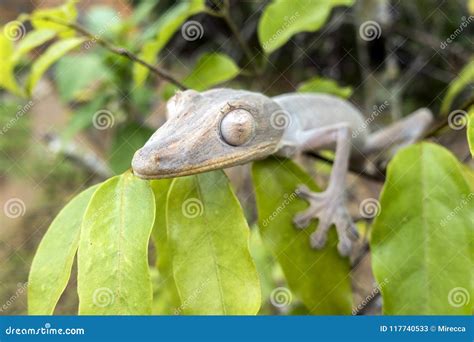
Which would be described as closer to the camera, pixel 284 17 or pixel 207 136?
pixel 207 136

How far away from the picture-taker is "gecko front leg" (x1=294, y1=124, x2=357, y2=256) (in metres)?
1.55

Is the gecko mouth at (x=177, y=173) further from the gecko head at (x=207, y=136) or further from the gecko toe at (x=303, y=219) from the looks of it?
the gecko toe at (x=303, y=219)

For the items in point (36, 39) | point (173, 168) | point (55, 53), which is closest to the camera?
point (173, 168)

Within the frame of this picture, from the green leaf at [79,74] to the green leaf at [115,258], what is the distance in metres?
1.37

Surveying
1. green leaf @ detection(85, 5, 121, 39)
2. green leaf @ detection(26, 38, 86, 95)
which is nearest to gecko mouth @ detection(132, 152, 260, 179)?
green leaf @ detection(26, 38, 86, 95)

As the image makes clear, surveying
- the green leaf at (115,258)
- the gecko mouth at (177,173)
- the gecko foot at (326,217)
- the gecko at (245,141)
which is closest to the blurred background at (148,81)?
the gecko at (245,141)

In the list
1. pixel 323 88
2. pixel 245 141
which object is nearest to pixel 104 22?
pixel 323 88

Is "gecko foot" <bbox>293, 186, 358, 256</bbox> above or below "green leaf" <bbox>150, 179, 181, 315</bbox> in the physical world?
below

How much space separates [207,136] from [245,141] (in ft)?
0.47

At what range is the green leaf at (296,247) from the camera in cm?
147

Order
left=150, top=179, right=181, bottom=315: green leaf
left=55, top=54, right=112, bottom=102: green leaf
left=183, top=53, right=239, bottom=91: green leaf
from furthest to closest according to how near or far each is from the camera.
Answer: left=55, top=54, right=112, bottom=102: green leaf → left=183, top=53, right=239, bottom=91: green leaf → left=150, top=179, right=181, bottom=315: green leaf

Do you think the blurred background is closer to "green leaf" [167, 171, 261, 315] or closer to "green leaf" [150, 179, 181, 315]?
"green leaf" [150, 179, 181, 315]

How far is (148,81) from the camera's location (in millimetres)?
2816

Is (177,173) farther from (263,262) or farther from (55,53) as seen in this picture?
(263,262)
